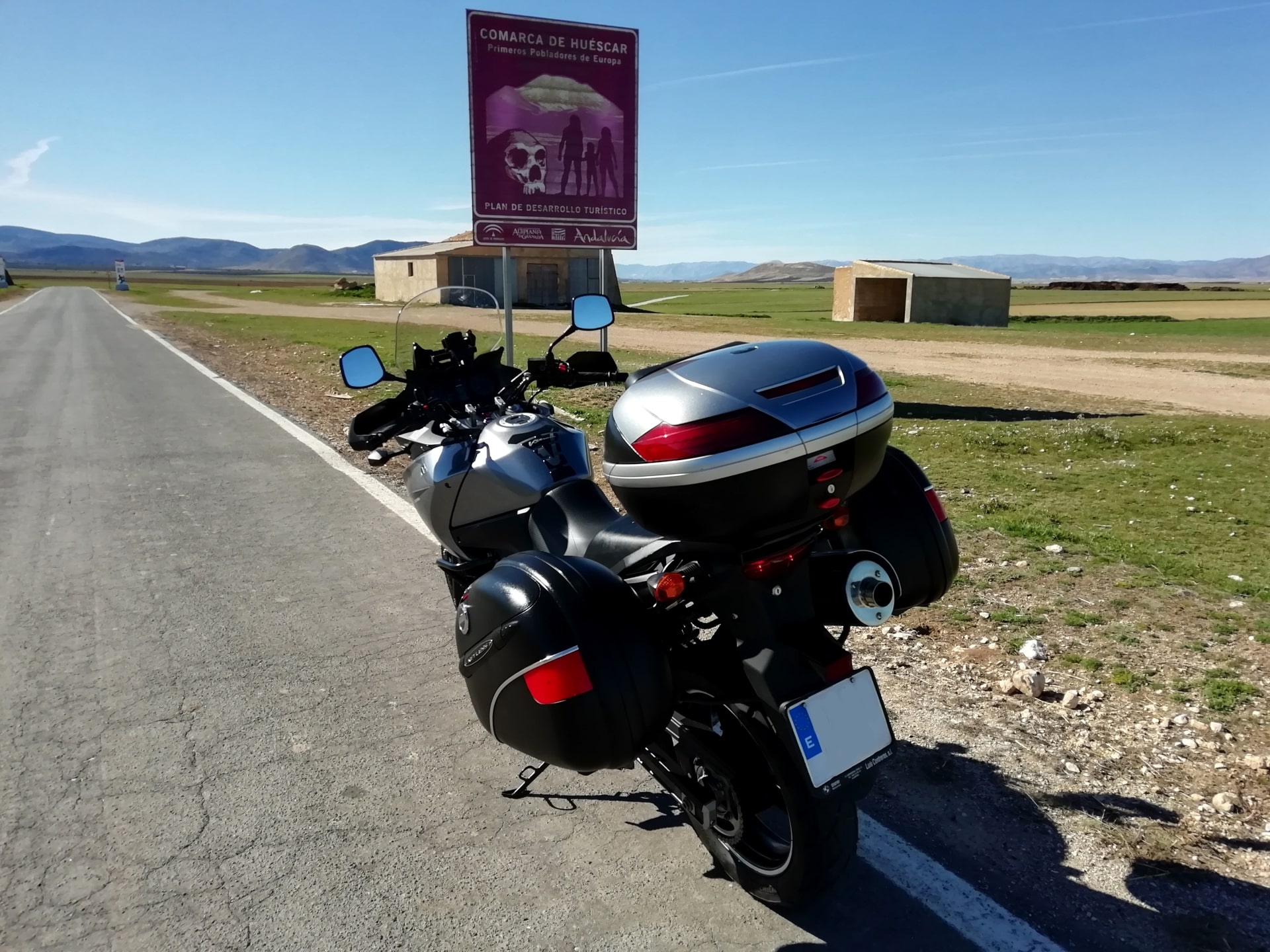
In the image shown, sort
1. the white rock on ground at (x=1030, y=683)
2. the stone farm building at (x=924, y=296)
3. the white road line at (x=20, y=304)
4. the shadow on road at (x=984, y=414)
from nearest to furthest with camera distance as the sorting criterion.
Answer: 1. the white rock on ground at (x=1030, y=683)
2. the shadow on road at (x=984, y=414)
3. the stone farm building at (x=924, y=296)
4. the white road line at (x=20, y=304)

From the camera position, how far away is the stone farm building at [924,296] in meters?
36.6

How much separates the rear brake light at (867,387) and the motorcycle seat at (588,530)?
64cm

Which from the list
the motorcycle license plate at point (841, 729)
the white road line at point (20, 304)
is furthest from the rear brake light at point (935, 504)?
the white road line at point (20, 304)

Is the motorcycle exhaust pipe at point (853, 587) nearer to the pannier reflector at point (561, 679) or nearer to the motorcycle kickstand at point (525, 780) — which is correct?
the pannier reflector at point (561, 679)

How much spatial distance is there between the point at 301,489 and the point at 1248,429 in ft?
30.4

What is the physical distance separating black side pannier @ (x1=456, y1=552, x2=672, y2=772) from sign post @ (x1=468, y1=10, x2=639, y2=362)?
31.5 feet

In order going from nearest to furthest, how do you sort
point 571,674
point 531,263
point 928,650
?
point 571,674, point 928,650, point 531,263

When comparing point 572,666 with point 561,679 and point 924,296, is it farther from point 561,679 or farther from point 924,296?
point 924,296

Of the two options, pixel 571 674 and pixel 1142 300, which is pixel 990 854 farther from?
pixel 1142 300

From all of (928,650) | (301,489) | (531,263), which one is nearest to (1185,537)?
(928,650)

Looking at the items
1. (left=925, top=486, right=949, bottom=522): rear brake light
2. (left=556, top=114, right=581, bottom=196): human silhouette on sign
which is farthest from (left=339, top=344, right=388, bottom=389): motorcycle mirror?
(left=556, top=114, right=581, bottom=196): human silhouette on sign

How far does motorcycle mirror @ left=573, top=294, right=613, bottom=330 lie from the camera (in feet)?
12.6

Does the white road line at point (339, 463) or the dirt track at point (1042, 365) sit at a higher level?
the dirt track at point (1042, 365)

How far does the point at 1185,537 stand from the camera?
6.08 meters
